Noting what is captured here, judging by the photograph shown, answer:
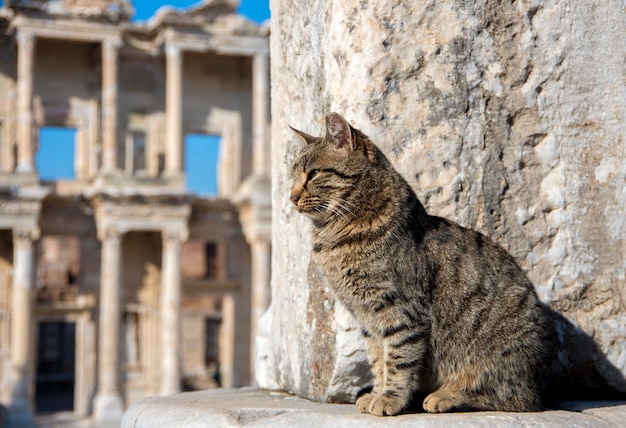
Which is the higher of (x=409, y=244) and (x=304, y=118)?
(x=304, y=118)

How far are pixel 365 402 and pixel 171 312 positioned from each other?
21.5 m

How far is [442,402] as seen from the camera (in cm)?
320

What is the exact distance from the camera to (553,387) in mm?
3697

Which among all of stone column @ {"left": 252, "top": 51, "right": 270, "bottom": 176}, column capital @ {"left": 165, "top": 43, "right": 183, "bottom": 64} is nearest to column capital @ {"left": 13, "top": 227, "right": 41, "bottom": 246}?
column capital @ {"left": 165, "top": 43, "right": 183, "bottom": 64}

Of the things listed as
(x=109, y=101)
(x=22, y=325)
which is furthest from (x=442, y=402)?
(x=109, y=101)

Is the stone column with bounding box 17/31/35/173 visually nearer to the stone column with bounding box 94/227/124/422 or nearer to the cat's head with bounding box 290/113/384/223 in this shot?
the stone column with bounding box 94/227/124/422

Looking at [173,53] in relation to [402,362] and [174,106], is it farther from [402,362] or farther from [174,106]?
[402,362]

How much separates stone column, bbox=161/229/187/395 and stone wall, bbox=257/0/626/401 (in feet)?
68.0

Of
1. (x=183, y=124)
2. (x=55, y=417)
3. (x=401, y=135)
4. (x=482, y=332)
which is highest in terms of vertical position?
(x=183, y=124)

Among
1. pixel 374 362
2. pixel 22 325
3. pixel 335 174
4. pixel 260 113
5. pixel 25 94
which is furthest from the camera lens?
pixel 260 113

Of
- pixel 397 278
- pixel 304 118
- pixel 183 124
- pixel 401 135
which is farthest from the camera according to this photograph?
pixel 183 124

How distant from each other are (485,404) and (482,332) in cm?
26

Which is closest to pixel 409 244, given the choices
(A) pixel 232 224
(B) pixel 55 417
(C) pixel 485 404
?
(C) pixel 485 404

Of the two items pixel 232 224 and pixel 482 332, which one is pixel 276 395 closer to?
pixel 482 332
